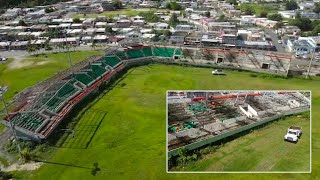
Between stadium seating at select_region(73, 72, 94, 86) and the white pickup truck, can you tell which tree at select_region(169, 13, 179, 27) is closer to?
stadium seating at select_region(73, 72, 94, 86)

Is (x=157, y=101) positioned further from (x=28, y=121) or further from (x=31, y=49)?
(x=31, y=49)

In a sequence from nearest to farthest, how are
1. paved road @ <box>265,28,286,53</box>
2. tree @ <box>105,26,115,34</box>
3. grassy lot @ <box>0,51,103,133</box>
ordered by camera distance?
grassy lot @ <box>0,51,103,133</box>
paved road @ <box>265,28,286,53</box>
tree @ <box>105,26,115,34</box>

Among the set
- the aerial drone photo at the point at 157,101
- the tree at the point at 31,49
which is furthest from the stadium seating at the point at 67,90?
the tree at the point at 31,49

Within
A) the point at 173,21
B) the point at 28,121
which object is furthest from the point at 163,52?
the point at 173,21

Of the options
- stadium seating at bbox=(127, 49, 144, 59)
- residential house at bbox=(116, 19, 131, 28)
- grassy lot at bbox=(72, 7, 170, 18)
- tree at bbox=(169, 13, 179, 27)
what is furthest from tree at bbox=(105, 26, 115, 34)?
grassy lot at bbox=(72, 7, 170, 18)

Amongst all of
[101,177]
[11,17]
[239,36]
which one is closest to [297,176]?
[101,177]
